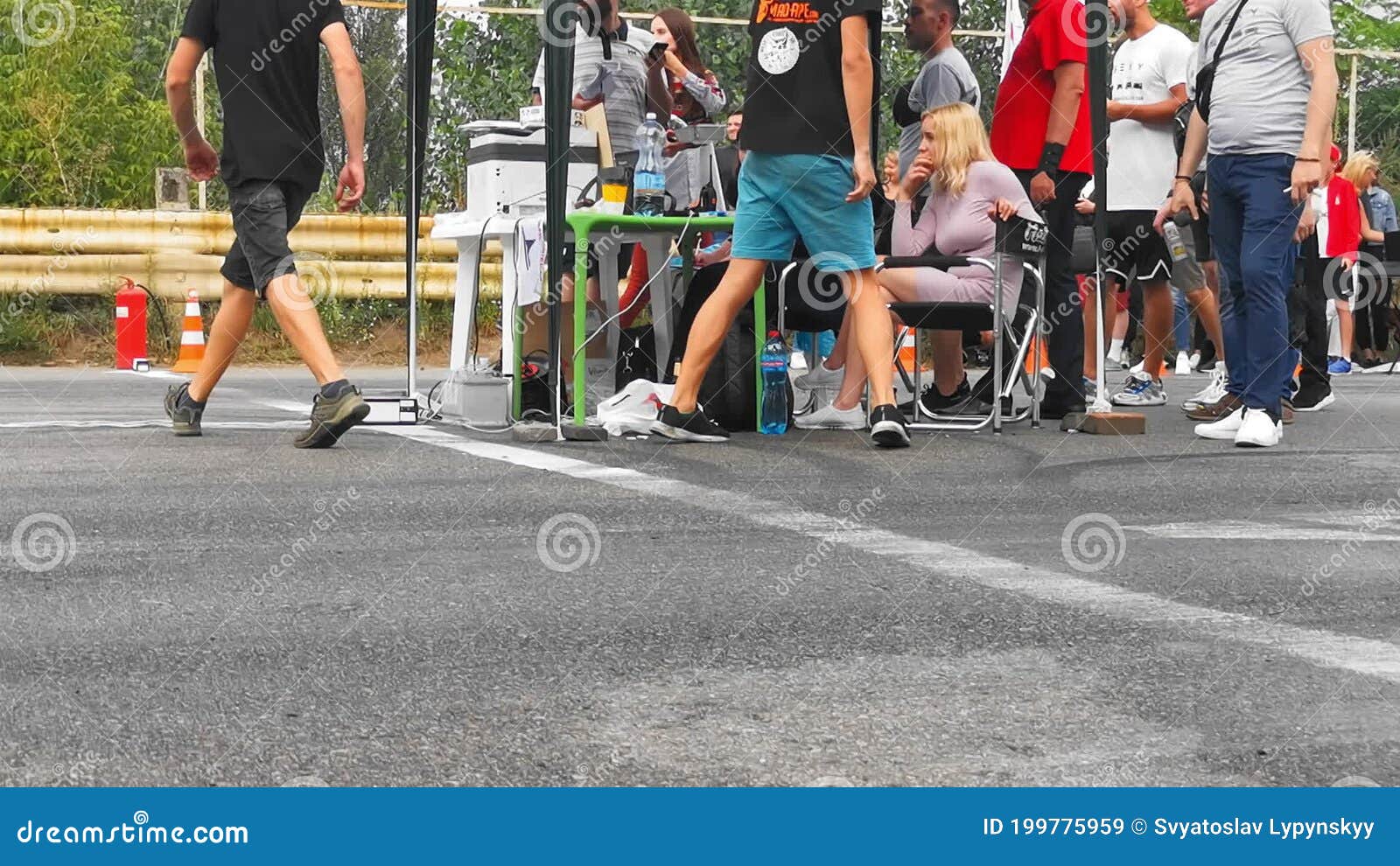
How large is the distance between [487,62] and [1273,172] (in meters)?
10.9

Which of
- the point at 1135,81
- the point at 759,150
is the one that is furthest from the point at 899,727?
the point at 1135,81

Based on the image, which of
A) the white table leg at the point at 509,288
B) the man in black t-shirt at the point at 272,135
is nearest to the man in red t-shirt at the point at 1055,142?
the white table leg at the point at 509,288

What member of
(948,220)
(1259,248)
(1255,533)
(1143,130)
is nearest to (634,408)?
(948,220)

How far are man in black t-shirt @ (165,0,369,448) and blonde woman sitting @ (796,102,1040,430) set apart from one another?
233 cm

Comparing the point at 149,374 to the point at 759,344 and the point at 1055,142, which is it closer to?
the point at 759,344

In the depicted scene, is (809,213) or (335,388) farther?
(809,213)

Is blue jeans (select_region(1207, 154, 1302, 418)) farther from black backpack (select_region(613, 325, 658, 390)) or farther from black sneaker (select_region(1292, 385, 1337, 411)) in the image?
black sneaker (select_region(1292, 385, 1337, 411))

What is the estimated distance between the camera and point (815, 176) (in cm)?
820

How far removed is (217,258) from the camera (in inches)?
650

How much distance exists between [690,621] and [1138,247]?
23.5ft

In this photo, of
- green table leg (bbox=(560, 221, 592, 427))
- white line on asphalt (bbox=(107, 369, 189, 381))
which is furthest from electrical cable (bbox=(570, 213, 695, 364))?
white line on asphalt (bbox=(107, 369, 189, 381))

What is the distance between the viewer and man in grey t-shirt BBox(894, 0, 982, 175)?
9469 millimetres

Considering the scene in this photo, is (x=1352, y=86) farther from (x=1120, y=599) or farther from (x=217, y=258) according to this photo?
(x=1120, y=599)

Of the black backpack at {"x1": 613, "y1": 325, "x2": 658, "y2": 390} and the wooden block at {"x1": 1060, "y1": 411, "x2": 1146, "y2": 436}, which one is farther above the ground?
the black backpack at {"x1": 613, "y1": 325, "x2": 658, "y2": 390}
